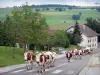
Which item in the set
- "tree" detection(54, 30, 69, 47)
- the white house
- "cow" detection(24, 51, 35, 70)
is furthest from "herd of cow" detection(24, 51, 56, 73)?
the white house

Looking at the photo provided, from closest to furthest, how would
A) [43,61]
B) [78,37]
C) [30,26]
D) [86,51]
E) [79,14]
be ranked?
[43,61] < [30,26] < [86,51] < [78,37] < [79,14]

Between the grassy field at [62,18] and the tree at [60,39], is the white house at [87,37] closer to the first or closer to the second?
the grassy field at [62,18]

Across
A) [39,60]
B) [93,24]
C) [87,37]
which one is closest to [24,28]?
[39,60]

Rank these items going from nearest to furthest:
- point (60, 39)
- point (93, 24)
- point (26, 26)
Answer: point (26, 26) < point (60, 39) < point (93, 24)

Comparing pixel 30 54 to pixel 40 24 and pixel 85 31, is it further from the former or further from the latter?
pixel 85 31

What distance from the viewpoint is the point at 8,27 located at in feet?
195

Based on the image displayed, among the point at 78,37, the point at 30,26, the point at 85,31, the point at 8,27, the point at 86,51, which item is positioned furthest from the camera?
the point at 85,31

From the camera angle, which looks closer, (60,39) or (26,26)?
(26,26)

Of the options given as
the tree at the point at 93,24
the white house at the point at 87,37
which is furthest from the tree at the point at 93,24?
the white house at the point at 87,37

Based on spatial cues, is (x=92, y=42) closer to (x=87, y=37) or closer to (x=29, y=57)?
(x=87, y=37)

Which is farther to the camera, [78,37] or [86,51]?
[78,37]

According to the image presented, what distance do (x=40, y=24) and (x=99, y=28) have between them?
121 metres

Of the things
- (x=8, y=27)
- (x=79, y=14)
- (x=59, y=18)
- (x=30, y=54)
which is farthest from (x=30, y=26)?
(x=79, y=14)

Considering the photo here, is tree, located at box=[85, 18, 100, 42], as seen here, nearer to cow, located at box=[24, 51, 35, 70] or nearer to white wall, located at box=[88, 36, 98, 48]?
white wall, located at box=[88, 36, 98, 48]
